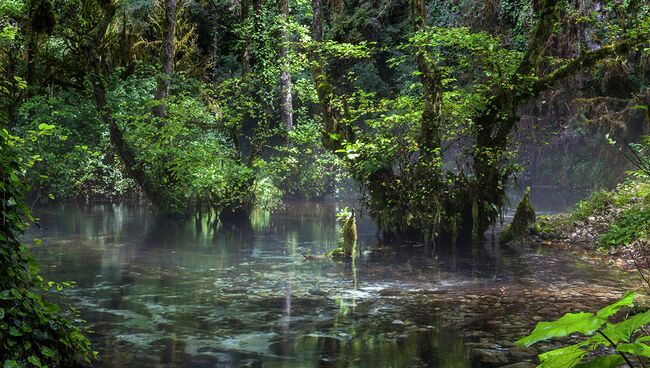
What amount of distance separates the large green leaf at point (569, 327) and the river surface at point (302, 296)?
20.2ft

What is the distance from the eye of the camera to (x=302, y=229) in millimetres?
22266

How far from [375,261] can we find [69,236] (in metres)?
9.40

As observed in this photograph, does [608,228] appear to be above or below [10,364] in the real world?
above

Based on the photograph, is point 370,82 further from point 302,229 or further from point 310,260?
point 310,260

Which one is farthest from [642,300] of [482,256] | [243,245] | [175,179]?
[175,179]

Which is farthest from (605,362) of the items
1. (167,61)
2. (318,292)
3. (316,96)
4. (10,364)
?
(167,61)

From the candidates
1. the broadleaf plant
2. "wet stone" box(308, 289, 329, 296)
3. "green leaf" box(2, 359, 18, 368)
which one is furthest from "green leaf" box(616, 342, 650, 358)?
"wet stone" box(308, 289, 329, 296)

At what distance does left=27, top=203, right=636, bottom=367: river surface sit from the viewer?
7.99 m

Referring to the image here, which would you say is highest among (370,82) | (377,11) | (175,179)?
(377,11)

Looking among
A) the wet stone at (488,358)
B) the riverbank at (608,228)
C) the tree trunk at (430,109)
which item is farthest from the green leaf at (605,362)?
the tree trunk at (430,109)

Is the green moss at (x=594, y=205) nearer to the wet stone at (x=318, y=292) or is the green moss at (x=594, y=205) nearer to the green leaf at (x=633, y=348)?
the wet stone at (x=318, y=292)

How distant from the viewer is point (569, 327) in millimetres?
1419

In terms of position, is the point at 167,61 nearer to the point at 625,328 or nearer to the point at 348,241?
the point at 348,241

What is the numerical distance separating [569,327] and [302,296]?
→ 33.2 ft
